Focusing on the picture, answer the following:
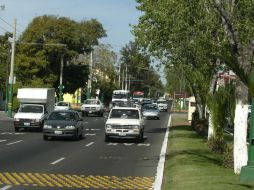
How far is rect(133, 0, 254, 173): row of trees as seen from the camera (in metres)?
14.4

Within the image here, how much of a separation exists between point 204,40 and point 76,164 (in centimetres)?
763

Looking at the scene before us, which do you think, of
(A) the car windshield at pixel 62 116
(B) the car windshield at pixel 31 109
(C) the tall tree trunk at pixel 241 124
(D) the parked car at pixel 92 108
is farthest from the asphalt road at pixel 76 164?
(D) the parked car at pixel 92 108

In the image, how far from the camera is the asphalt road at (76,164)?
14227 millimetres

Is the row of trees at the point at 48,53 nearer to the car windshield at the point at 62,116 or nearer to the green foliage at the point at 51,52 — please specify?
the green foliage at the point at 51,52

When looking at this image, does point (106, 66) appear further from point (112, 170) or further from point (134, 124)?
point (112, 170)

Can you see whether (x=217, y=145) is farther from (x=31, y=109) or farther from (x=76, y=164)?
(x=31, y=109)

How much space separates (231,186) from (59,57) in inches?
2636

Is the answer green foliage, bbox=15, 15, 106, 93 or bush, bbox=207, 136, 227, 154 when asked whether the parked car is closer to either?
green foliage, bbox=15, 15, 106, 93

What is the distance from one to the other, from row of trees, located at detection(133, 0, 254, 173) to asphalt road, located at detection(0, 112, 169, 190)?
8.94 feet

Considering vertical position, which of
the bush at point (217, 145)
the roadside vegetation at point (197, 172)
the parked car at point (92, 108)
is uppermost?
the parked car at point (92, 108)

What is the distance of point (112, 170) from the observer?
1714 centimetres

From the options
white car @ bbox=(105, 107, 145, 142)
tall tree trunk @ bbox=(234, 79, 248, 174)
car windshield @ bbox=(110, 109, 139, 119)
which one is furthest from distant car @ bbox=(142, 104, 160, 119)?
tall tree trunk @ bbox=(234, 79, 248, 174)

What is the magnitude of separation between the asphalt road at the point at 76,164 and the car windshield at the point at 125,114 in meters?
1.39

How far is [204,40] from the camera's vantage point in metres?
23.0
